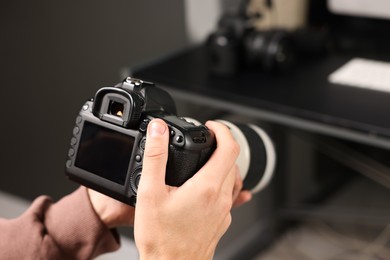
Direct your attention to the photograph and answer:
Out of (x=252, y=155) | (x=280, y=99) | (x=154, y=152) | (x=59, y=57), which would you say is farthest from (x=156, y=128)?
(x=59, y=57)

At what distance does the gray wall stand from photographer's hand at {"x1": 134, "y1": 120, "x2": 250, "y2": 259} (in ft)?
3.35

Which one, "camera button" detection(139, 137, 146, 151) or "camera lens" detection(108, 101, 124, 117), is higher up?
"camera lens" detection(108, 101, 124, 117)

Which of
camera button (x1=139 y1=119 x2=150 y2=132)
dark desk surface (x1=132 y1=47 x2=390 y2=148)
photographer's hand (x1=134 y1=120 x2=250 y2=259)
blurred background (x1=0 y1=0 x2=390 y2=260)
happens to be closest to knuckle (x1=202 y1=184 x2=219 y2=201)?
photographer's hand (x1=134 y1=120 x2=250 y2=259)

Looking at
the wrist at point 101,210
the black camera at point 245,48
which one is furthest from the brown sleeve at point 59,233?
the black camera at point 245,48

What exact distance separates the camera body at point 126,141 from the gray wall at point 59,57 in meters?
0.91

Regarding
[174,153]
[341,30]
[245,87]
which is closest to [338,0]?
[341,30]

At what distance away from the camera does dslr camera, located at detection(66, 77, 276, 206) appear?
0.71 m

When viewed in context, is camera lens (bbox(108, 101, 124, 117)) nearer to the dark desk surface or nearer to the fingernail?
the fingernail

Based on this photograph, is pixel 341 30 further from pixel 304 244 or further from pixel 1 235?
pixel 1 235

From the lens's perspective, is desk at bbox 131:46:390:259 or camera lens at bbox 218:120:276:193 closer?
camera lens at bbox 218:120:276:193

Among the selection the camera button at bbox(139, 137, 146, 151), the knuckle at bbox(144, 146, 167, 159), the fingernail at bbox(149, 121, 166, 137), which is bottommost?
the camera button at bbox(139, 137, 146, 151)

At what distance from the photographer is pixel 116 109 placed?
770mm

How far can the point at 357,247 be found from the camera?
1919 millimetres

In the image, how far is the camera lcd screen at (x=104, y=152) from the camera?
76cm
